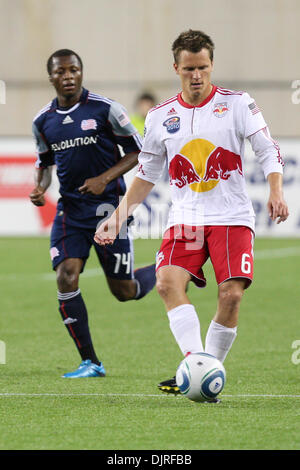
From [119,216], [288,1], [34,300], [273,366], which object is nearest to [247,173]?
[34,300]

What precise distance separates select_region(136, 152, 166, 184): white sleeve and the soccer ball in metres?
1.18

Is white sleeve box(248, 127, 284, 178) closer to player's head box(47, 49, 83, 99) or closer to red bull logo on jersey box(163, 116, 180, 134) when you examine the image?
red bull logo on jersey box(163, 116, 180, 134)

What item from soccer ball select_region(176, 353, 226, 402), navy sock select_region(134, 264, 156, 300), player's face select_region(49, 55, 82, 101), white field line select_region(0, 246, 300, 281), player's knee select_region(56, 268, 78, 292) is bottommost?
soccer ball select_region(176, 353, 226, 402)

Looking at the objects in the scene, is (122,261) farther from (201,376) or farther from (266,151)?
(201,376)

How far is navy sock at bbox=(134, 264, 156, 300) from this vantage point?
26.0ft

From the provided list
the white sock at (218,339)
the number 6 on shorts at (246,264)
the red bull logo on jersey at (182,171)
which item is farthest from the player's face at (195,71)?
the white sock at (218,339)

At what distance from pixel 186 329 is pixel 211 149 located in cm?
104

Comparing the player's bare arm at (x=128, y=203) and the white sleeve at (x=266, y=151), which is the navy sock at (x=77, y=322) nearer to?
the player's bare arm at (x=128, y=203)

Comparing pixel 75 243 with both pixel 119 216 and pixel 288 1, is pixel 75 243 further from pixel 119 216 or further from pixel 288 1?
pixel 288 1

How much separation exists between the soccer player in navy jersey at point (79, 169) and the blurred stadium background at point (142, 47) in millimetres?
16943

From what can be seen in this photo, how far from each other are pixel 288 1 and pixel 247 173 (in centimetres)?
852

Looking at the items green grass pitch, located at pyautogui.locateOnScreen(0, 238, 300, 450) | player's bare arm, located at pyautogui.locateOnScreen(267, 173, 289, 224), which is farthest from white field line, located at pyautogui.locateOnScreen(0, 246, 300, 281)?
player's bare arm, located at pyautogui.locateOnScreen(267, 173, 289, 224)

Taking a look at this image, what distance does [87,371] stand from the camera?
7062mm

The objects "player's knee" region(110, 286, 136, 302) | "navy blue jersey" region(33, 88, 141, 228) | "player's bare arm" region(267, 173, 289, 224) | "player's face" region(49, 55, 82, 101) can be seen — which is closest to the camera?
Result: "player's bare arm" region(267, 173, 289, 224)
